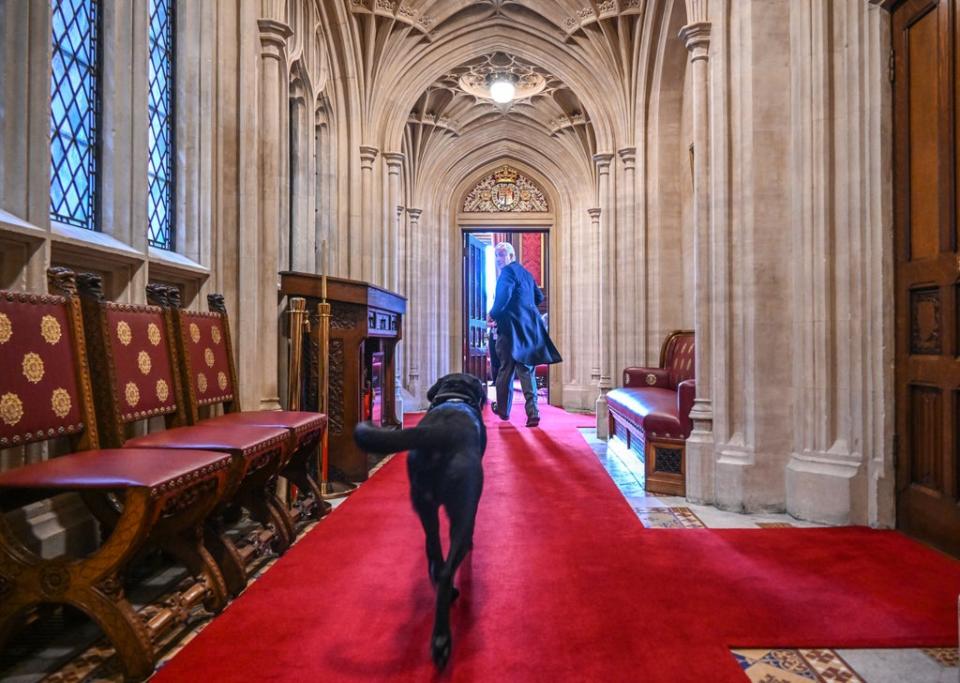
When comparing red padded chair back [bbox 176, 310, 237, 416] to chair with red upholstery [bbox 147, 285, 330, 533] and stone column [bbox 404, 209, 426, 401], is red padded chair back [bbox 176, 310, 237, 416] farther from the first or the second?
stone column [bbox 404, 209, 426, 401]

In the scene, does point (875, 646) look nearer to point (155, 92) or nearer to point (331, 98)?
point (155, 92)

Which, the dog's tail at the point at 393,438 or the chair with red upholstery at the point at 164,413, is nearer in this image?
the dog's tail at the point at 393,438

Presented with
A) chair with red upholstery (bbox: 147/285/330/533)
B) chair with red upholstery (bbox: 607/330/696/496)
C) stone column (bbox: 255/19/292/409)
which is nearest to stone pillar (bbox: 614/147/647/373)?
chair with red upholstery (bbox: 607/330/696/496)

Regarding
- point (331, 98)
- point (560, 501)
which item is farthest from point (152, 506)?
point (331, 98)

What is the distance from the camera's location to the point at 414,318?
12227 millimetres

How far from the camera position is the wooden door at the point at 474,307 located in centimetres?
1404

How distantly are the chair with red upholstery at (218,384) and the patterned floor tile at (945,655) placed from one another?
102 inches

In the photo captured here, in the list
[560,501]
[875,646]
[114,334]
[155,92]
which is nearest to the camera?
[875,646]

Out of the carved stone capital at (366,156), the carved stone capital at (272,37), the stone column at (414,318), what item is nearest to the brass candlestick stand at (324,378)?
the carved stone capital at (272,37)

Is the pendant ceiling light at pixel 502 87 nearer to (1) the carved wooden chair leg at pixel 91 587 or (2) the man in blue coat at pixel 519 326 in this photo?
(2) the man in blue coat at pixel 519 326

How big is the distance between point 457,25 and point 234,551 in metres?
9.02

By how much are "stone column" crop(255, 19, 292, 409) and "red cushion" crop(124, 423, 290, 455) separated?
1.42m

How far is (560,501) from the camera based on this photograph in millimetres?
3998

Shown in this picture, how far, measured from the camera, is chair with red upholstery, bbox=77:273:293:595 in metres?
2.34
